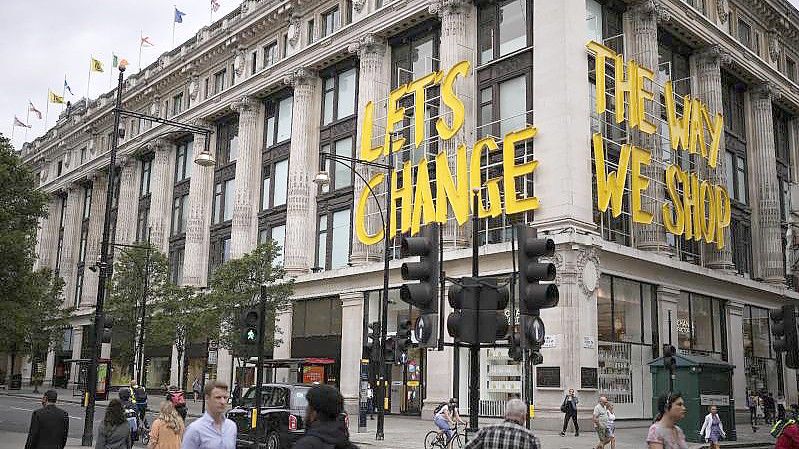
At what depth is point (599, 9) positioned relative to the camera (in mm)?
37781

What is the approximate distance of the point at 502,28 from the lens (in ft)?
125

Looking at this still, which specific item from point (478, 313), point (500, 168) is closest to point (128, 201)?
point (500, 168)

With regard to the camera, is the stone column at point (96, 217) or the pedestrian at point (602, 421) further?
the stone column at point (96, 217)

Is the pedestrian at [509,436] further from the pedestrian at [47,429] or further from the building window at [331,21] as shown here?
the building window at [331,21]

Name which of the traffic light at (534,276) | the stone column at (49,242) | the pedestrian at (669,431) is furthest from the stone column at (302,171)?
the stone column at (49,242)

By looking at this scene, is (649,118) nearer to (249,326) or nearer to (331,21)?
(331,21)

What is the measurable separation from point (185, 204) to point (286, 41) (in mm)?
16945

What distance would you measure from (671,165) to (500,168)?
8.95 metres

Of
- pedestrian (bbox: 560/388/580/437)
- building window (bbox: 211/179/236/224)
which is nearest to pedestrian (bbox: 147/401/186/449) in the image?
pedestrian (bbox: 560/388/580/437)

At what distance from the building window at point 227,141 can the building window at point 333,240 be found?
13073 mm

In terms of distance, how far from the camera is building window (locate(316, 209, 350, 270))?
147 ft

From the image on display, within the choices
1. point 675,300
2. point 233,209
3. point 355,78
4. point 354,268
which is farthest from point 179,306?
point 675,300

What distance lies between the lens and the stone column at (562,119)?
33188 millimetres

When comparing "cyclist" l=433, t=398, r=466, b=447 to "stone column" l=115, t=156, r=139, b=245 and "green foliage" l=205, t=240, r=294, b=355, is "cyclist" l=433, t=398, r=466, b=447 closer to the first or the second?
"green foliage" l=205, t=240, r=294, b=355
